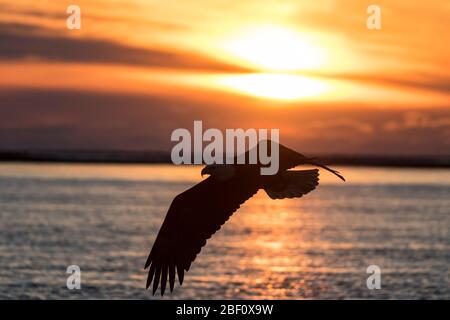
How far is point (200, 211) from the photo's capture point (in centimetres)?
1130

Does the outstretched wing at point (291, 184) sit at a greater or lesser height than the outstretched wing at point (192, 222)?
greater

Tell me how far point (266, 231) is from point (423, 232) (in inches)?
315

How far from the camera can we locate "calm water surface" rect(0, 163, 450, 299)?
27.6m

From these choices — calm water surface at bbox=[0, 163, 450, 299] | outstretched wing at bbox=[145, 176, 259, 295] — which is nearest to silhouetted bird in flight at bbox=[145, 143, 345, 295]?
outstretched wing at bbox=[145, 176, 259, 295]

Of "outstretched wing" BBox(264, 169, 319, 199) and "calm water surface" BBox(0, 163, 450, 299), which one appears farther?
"calm water surface" BBox(0, 163, 450, 299)

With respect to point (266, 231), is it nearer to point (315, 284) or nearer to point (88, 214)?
point (88, 214)

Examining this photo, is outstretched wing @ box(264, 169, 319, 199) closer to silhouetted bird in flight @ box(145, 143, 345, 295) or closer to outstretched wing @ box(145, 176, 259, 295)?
silhouetted bird in flight @ box(145, 143, 345, 295)

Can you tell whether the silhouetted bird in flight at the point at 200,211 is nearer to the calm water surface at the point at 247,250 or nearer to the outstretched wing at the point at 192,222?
the outstretched wing at the point at 192,222

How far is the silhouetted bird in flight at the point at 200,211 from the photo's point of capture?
1111 cm

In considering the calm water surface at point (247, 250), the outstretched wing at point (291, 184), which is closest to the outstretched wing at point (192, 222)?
the outstretched wing at point (291, 184)

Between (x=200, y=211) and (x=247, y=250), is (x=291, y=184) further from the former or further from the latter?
(x=247, y=250)

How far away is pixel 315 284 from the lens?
29.1 metres
